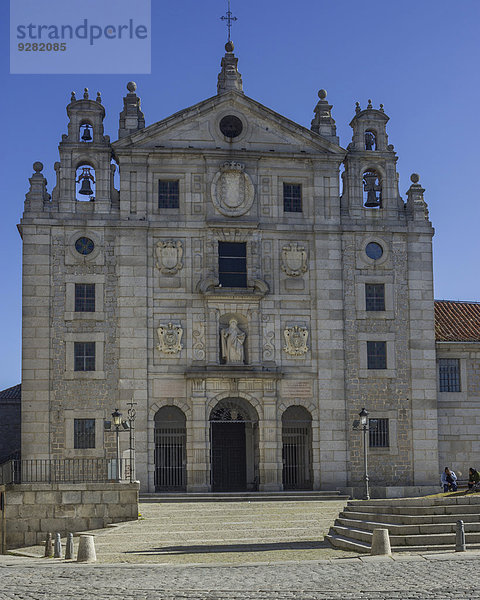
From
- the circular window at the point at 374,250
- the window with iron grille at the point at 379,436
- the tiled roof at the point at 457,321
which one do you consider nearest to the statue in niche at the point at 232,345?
the window with iron grille at the point at 379,436

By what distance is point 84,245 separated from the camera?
1660 inches

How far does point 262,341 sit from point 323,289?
349 cm

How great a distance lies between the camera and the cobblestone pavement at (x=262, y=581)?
19.1 m

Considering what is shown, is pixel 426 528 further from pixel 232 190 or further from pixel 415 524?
pixel 232 190

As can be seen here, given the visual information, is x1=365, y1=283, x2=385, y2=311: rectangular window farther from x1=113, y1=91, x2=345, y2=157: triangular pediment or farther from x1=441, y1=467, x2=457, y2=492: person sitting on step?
x1=441, y1=467, x2=457, y2=492: person sitting on step

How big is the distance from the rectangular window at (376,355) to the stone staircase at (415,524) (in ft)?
47.8

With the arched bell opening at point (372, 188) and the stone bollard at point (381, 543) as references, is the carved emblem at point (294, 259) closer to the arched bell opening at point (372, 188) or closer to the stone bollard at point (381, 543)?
the arched bell opening at point (372, 188)

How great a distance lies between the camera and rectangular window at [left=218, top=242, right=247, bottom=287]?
42531 millimetres

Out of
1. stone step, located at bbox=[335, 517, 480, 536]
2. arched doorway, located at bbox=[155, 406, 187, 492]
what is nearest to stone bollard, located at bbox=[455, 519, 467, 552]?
stone step, located at bbox=[335, 517, 480, 536]

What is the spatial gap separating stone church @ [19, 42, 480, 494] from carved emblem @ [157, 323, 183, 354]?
0.07 metres

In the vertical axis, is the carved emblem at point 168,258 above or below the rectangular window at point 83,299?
above

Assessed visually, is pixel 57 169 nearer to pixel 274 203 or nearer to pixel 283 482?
pixel 274 203

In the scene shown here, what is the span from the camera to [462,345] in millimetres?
44188

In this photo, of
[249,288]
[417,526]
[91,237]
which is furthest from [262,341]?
[417,526]
